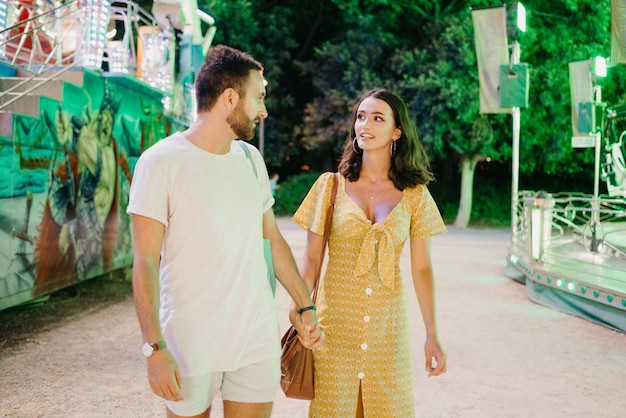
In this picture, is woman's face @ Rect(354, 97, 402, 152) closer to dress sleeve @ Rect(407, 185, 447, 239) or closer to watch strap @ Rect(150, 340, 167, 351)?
dress sleeve @ Rect(407, 185, 447, 239)

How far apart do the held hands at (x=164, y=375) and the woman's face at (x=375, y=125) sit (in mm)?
1354

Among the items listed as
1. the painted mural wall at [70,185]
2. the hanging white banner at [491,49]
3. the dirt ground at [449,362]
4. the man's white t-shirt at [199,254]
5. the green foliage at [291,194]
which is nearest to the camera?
the man's white t-shirt at [199,254]

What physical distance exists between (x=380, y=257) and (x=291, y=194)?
27.1 metres

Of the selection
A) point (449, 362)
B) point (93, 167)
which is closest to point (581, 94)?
point (93, 167)

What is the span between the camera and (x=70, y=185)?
913cm

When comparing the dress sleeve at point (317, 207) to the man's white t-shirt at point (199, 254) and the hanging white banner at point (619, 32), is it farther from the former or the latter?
the hanging white banner at point (619, 32)

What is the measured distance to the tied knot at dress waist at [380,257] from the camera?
2.90 meters

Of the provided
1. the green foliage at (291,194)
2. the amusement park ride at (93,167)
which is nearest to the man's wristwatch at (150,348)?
the amusement park ride at (93,167)

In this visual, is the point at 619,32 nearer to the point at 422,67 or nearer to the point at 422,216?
the point at 422,216

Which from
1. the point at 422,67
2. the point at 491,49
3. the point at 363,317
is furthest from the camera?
the point at 422,67

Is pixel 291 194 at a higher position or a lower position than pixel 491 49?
lower

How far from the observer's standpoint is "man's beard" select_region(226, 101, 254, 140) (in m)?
2.53

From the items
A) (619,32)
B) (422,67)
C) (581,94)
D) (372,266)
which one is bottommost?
(372,266)

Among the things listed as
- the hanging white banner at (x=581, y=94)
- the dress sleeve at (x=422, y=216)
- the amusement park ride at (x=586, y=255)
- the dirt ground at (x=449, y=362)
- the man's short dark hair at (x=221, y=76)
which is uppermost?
the hanging white banner at (x=581, y=94)
